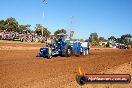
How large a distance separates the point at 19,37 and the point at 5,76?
129 feet

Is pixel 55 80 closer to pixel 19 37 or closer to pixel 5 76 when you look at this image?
pixel 5 76

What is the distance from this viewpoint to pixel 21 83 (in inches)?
409

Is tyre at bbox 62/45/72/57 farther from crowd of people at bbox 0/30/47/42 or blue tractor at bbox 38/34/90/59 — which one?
crowd of people at bbox 0/30/47/42

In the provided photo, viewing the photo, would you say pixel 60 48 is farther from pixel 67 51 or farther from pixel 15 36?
pixel 15 36

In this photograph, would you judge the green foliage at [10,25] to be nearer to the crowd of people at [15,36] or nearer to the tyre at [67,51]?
the crowd of people at [15,36]

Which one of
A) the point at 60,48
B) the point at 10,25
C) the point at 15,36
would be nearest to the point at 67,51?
the point at 60,48

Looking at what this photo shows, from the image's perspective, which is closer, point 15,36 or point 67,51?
point 67,51

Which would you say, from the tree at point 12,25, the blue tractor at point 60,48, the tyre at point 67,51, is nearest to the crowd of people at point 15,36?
the blue tractor at point 60,48

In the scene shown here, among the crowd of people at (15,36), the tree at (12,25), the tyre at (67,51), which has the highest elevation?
the tree at (12,25)

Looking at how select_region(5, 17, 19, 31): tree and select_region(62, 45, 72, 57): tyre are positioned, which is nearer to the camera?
select_region(62, 45, 72, 57): tyre

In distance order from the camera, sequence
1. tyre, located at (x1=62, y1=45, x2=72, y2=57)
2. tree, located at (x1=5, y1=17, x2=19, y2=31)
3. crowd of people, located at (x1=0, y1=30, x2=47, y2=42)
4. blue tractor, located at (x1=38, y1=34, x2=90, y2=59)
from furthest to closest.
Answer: tree, located at (x1=5, y1=17, x2=19, y2=31) → crowd of people, located at (x1=0, y1=30, x2=47, y2=42) → tyre, located at (x1=62, y1=45, x2=72, y2=57) → blue tractor, located at (x1=38, y1=34, x2=90, y2=59)

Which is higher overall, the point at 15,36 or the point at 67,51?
the point at 15,36

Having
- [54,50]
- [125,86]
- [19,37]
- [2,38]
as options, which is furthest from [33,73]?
[19,37]

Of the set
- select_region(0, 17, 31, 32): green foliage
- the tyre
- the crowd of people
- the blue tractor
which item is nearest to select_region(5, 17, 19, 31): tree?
select_region(0, 17, 31, 32): green foliage
